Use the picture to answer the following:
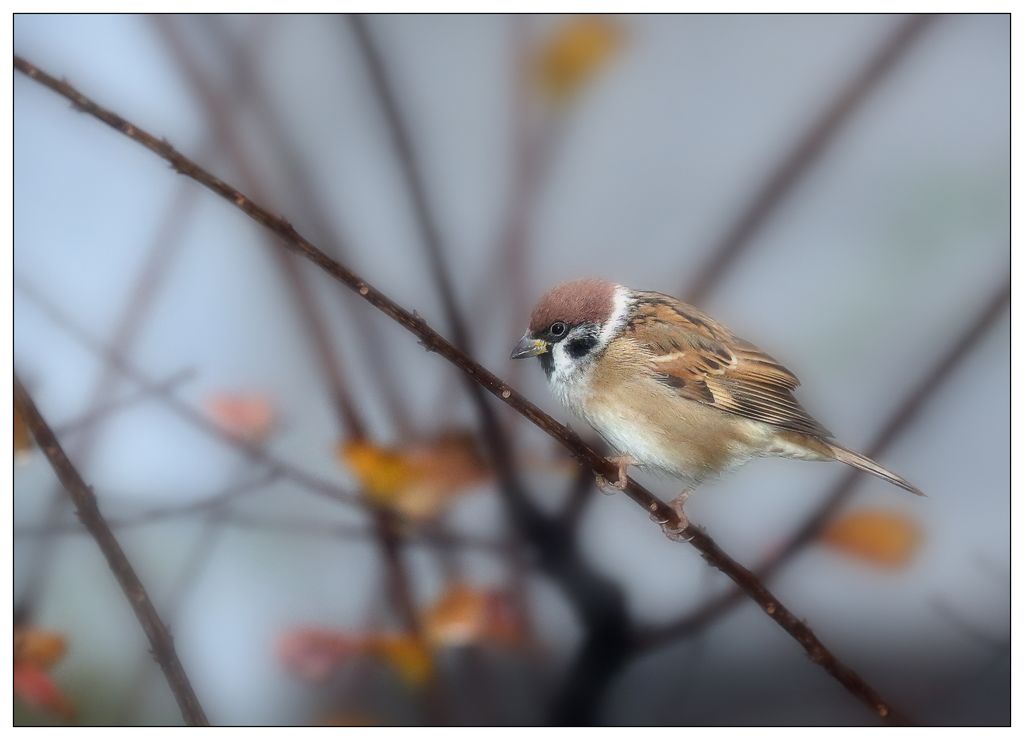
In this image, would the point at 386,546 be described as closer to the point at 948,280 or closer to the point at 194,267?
the point at 194,267

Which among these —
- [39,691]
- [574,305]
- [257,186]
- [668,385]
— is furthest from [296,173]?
[39,691]

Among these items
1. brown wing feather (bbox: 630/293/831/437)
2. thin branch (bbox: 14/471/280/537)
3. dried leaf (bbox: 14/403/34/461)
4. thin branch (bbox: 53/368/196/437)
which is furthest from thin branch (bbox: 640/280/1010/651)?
dried leaf (bbox: 14/403/34/461)

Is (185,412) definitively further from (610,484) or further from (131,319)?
(610,484)

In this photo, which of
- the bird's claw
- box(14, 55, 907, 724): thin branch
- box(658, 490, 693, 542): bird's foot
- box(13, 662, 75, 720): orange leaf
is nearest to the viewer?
box(14, 55, 907, 724): thin branch

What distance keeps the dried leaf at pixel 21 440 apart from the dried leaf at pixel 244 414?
0.85 feet

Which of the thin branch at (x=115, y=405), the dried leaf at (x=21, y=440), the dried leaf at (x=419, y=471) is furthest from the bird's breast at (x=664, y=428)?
the dried leaf at (x=21, y=440)

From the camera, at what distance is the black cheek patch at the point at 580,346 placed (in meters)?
1.30

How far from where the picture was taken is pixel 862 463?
1.34 metres

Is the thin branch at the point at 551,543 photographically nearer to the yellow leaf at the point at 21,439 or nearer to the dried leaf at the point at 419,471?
the dried leaf at the point at 419,471

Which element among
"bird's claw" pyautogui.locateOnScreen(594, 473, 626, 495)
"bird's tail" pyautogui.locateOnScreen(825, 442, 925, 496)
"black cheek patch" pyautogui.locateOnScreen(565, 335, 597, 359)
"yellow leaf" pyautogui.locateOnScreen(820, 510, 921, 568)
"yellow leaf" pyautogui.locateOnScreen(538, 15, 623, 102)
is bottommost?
"yellow leaf" pyautogui.locateOnScreen(820, 510, 921, 568)

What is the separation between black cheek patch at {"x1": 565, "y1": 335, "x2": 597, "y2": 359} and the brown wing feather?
2.6 inches

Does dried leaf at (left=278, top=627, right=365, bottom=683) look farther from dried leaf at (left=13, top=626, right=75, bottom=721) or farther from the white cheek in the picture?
the white cheek

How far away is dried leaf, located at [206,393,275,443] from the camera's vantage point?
1.44m

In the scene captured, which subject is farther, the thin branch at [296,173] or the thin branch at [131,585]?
the thin branch at [296,173]
